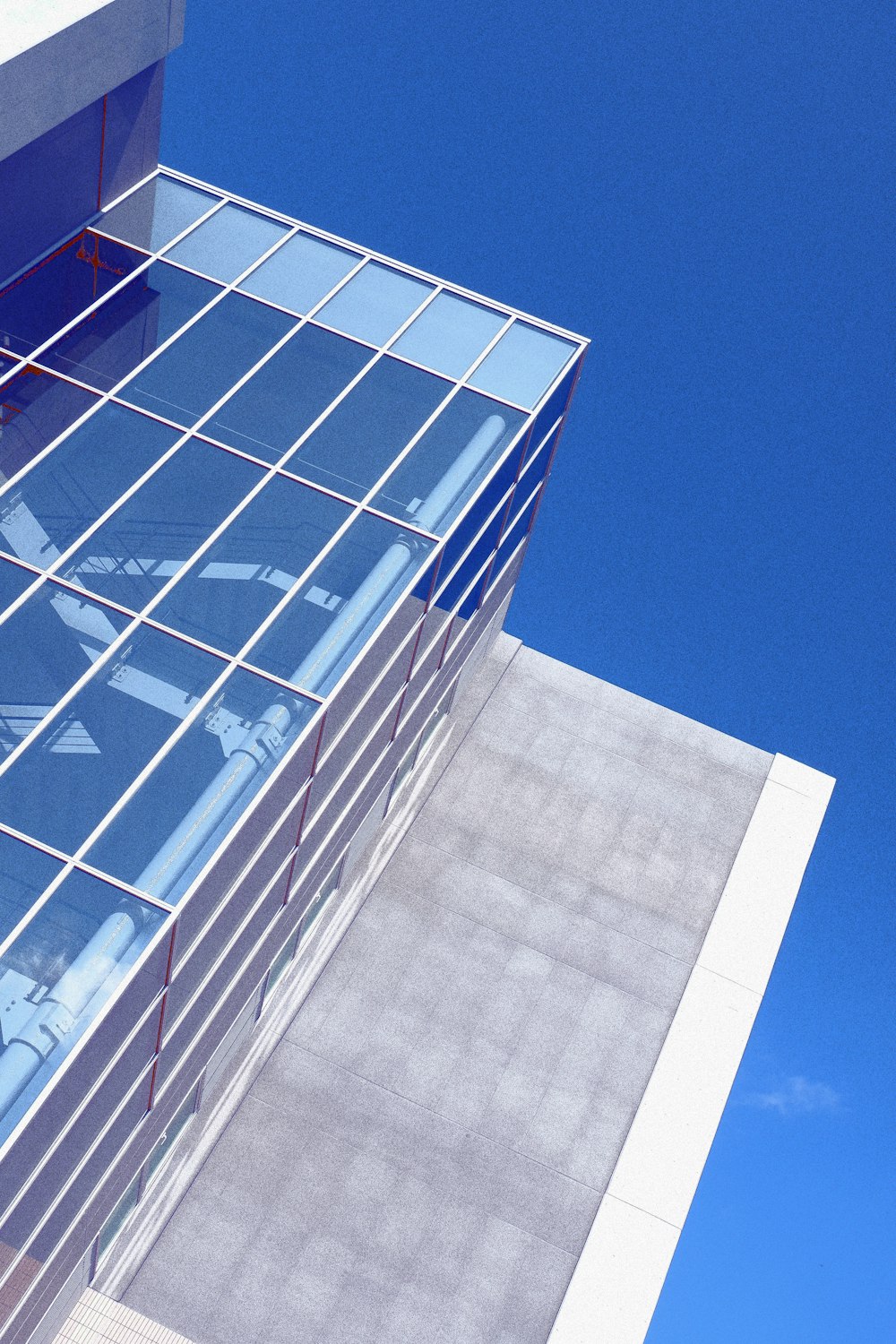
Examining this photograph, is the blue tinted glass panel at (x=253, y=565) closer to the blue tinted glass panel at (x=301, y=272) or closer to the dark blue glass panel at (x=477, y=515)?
the dark blue glass panel at (x=477, y=515)

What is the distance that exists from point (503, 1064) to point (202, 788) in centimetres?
1037

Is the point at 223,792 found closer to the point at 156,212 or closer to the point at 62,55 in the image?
the point at 62,55

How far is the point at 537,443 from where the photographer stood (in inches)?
960

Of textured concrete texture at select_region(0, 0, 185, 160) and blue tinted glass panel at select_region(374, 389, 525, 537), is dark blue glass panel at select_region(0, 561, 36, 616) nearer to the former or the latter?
blue tinted glass panel at select_region(374, 389, 525, 537)

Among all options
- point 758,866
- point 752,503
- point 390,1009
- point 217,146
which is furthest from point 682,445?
point 390,1009

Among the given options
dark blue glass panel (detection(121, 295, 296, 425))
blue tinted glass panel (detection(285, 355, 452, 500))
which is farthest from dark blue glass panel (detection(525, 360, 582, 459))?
dark blue glass panel (detection(121, 295, 296, 425))

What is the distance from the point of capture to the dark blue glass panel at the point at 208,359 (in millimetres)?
20906

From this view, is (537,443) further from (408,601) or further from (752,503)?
(752,503)

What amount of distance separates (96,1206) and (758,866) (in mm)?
14811

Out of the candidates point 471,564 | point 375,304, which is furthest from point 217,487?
point 375,304

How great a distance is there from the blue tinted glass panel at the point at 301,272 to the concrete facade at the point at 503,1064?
9.30 metres

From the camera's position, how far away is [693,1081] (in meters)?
24.8

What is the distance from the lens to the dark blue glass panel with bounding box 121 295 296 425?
2091 cm

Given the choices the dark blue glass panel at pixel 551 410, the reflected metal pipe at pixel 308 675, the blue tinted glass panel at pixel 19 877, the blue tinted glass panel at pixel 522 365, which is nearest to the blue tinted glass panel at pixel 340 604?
the reflected metal pipe at pixel 308 675
